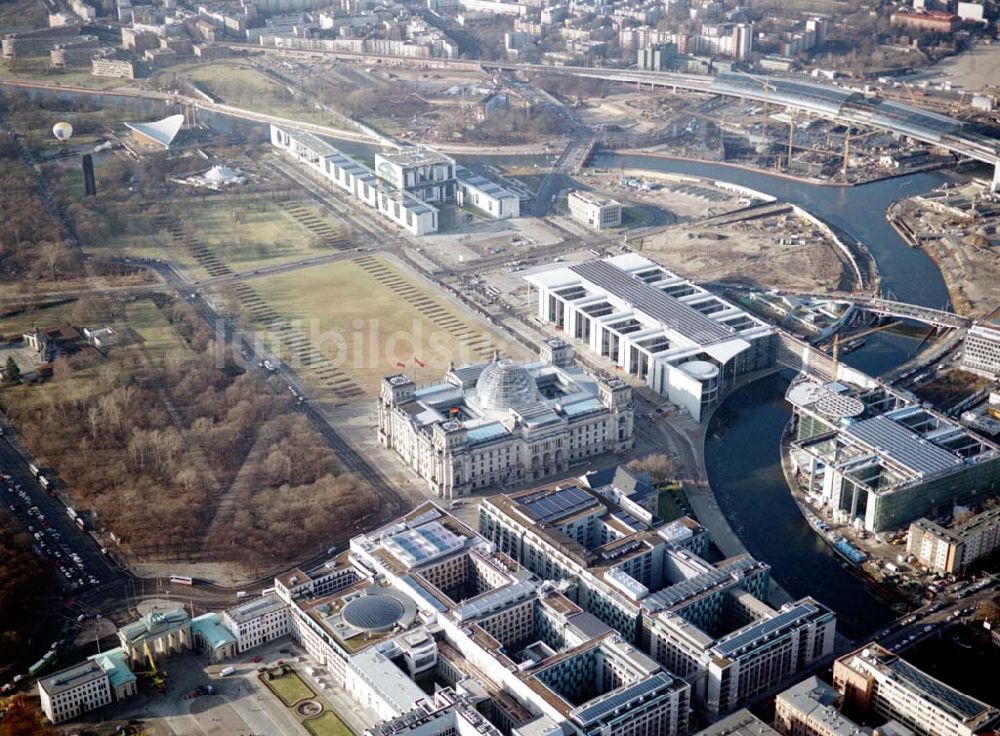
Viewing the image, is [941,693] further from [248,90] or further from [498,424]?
[248,90]

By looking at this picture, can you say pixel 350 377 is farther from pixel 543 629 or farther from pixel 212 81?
pixel 212 81

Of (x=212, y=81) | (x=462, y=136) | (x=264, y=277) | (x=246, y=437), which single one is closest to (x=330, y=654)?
(x=246, y=437)

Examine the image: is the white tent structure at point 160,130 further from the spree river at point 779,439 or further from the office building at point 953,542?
the office building at point 953,542

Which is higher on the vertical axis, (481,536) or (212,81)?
(212,81)

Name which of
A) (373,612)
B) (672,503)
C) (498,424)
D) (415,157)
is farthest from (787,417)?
(415,157)

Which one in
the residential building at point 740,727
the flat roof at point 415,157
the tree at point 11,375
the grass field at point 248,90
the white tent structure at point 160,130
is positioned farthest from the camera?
the grass field at point 248,90

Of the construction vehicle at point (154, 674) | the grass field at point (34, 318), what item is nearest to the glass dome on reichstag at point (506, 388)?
the construction vehicle at point (154, 674)
